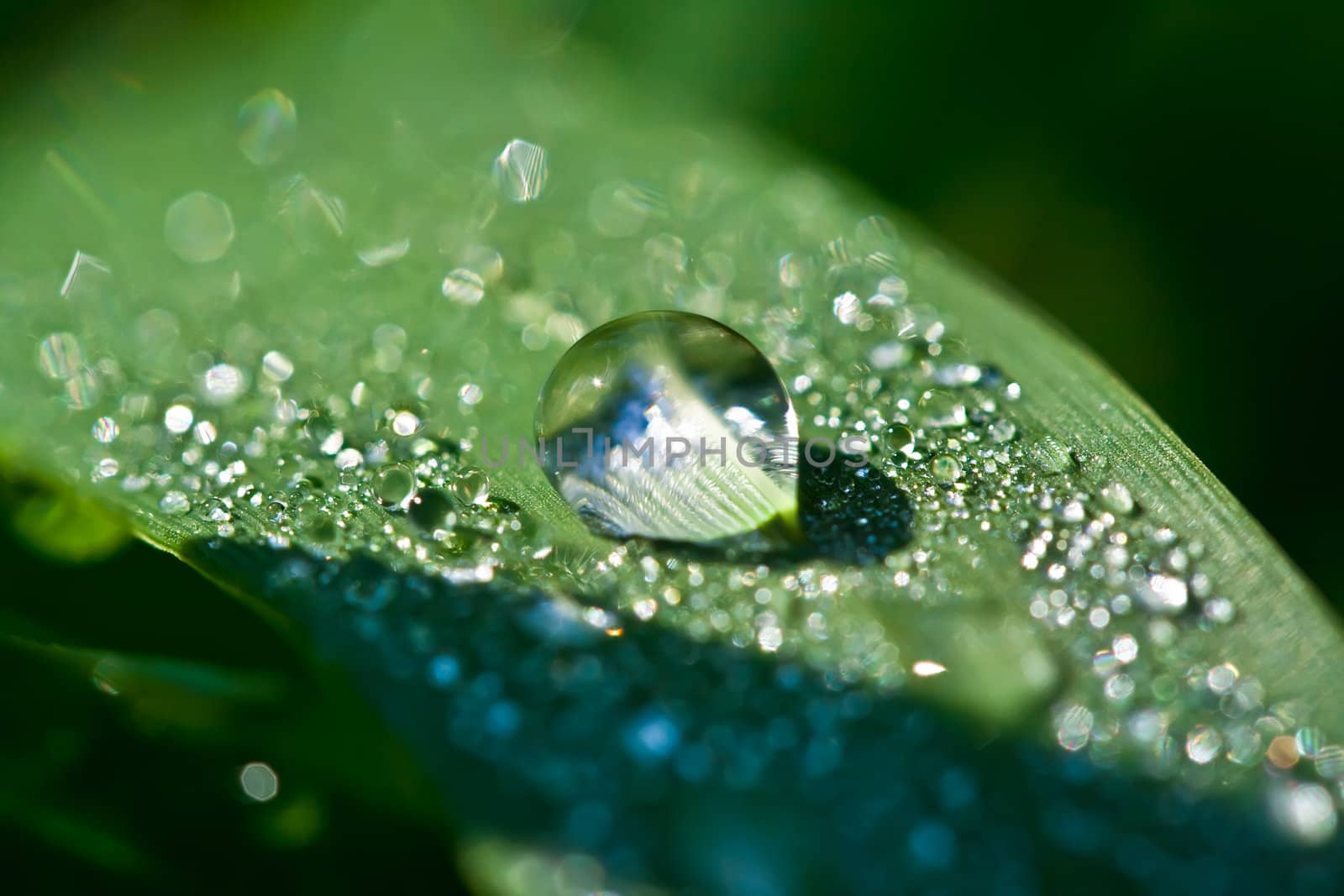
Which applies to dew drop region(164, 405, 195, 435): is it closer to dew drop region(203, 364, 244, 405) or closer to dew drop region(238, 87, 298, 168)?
dew drop region(203, 364, 244, 405)

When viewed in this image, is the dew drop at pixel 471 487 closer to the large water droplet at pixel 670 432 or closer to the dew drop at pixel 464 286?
the large water droplet at pixel 670 432

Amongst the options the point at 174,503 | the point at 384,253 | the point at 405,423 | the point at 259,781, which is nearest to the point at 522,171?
the point at 384,253

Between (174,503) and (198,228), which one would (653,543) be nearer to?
(174,503)

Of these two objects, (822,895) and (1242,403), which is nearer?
(822,895)

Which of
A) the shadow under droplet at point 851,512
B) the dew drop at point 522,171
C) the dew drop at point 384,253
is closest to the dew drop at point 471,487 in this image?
the shadow under droplet at point 851,512

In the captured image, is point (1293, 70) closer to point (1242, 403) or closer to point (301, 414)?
point (1242, 403)

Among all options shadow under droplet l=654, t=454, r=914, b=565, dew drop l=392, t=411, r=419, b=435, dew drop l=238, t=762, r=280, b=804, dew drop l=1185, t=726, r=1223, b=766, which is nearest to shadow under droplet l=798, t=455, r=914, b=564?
shadow under droplet l=654, t=454, r=914, b=565

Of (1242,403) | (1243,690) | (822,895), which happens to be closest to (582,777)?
(822,895)
